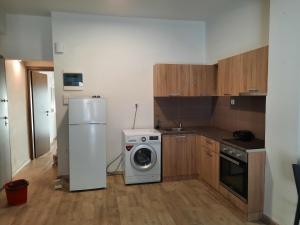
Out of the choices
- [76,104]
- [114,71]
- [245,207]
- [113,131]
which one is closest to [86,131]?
[76,104]

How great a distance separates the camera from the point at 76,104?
11.2 feet

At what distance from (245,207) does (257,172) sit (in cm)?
44

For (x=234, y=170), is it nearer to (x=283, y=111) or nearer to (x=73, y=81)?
(x=283, y=111)

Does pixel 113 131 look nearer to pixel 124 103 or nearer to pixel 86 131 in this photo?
pixel 124 103

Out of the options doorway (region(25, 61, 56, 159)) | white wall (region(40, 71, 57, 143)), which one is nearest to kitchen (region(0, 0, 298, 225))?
doorway (region(25, 61, 56, 159))

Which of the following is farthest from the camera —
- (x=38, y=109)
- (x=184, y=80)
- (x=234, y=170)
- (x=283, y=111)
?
(x=38, y=109)

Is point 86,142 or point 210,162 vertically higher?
point 86,142

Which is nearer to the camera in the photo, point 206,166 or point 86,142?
point 86,142

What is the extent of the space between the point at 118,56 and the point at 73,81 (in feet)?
2.96

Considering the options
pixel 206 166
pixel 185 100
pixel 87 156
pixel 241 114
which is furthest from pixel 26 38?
pixel 241 114

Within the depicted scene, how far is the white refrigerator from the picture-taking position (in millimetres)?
3443

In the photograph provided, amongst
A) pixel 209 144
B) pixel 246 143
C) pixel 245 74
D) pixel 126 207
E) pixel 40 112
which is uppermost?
pixel 245 74

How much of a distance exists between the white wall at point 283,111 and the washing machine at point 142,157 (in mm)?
1718

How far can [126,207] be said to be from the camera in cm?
304
